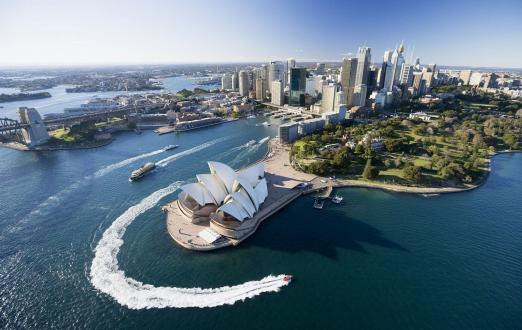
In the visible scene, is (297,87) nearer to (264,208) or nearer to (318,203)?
(318,203)

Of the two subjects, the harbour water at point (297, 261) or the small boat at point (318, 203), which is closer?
the harbour water at point (297, 261)

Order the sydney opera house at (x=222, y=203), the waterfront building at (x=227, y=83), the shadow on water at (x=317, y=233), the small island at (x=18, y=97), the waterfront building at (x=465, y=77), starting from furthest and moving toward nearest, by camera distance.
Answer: the waterfront building at (x=465, y=77)
the waterfront building at (x=227, y=83)
the small island at (x=18, y=97)
the sydney opera house at (x=222, y=203)
the shadow on water at (x=317, y=233)

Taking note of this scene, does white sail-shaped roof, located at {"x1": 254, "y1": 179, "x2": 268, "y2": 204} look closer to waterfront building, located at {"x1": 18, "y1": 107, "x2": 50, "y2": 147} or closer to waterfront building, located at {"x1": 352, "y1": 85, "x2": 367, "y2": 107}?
waterfront building, located at {"x1": 18, "y1": 107, "x2": 50, "y2": 147}

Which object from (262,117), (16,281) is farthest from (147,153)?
(262,117)

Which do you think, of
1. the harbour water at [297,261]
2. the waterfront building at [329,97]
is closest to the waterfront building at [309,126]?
the waterfront building at [329,97]

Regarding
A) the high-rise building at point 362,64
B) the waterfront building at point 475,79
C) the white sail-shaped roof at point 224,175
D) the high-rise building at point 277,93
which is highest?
the high-rise building at point 362,64

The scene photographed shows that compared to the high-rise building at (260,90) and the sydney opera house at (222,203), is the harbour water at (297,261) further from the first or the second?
the high-rise building at (260,90)
